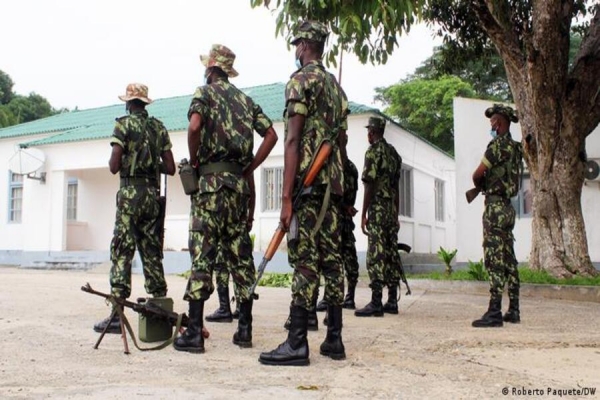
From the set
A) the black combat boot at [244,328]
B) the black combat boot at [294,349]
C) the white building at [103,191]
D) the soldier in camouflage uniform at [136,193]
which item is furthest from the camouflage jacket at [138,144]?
the white building at [103,191]

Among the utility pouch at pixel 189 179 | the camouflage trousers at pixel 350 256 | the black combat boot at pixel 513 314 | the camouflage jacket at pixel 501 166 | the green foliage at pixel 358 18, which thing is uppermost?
the green foliage at pixel 358 18

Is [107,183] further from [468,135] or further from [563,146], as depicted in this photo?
[563,146]

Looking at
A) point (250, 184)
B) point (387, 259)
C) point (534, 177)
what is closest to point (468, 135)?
point (534, 177)

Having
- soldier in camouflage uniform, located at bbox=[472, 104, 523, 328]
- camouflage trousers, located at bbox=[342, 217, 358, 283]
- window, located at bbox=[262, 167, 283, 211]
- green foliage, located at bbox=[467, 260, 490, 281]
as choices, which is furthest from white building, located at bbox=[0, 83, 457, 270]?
soldier in camouflage uniform, located at bbox=[472, 104, 523, 328]

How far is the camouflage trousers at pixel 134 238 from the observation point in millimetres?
4582

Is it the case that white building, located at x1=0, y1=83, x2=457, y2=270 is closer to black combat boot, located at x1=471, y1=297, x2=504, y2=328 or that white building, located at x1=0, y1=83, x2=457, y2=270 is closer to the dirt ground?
black combat boot, located at x1=471, y1=297, x2=504, y2=328

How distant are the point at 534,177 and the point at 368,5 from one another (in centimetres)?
528

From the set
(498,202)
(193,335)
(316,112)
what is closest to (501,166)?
(498,202)

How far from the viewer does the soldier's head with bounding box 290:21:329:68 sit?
3.79 meters

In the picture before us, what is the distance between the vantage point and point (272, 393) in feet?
9.45

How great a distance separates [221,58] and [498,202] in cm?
276

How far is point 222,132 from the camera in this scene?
3971 mm

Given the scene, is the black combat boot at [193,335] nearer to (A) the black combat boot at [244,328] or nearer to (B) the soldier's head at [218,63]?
(A) the black combat boot at [244,328]

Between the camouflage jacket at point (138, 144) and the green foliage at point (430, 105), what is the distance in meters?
19.9
